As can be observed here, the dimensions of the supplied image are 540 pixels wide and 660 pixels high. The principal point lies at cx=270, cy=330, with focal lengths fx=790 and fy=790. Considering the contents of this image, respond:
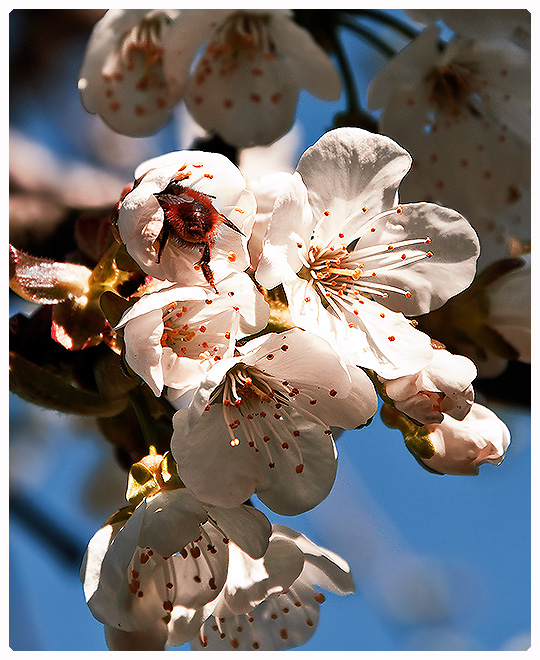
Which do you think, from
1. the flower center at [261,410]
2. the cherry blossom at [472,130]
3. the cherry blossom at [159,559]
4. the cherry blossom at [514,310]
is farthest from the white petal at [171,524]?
the cherry blossom at [472,130]

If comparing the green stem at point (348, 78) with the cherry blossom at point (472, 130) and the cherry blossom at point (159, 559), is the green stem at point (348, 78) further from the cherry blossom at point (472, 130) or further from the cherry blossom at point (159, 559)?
the cherry blossom at point (159, 559)

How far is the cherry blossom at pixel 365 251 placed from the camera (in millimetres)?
1028

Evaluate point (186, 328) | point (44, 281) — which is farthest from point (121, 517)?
point (44, 281)

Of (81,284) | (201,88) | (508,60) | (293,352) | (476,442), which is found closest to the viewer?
(293,352)

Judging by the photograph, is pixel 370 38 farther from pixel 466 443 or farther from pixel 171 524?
pixel 171 524

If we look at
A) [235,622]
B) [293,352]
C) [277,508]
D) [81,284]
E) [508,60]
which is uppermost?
[508,60]

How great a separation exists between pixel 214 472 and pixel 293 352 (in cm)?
18

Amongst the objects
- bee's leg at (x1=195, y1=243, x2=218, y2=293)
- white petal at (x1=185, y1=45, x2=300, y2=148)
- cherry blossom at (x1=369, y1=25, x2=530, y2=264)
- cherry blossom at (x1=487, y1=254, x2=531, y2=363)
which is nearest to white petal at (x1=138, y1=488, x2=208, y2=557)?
bee's leg at (x1=195, y1=243, x2=218, y2=293)

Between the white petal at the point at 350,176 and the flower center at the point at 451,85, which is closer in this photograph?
the white petal at the point at 350,176

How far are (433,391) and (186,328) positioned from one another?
0.33 metres

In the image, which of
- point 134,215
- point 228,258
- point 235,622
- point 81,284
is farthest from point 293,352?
point 235,622

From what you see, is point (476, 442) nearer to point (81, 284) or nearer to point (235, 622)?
point (235, 622)

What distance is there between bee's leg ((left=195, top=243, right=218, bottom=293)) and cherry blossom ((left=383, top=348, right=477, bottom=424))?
27 centimetres

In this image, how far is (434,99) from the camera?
175cm
